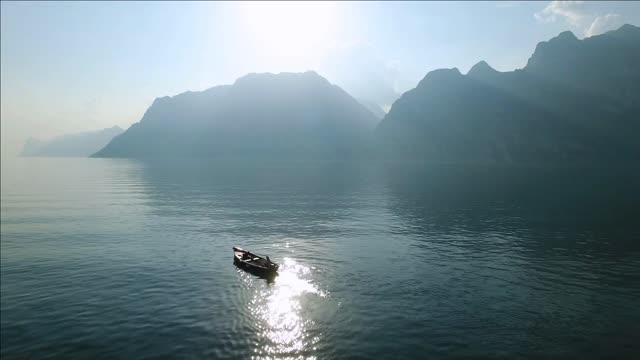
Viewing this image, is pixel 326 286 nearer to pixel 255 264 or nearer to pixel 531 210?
pixel 255 264

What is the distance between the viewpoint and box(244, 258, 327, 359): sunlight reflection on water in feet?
90.2

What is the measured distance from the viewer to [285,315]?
33125mm

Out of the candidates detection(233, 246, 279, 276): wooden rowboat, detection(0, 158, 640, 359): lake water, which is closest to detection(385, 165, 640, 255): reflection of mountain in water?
detection(0, 158, 640, 359): lake water

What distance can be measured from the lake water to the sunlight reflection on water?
0.16 meters

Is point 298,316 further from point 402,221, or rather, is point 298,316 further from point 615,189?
point 615,189

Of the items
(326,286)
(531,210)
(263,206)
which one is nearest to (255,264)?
(326,286)

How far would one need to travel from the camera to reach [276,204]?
99.9m

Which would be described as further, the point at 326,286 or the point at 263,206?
the point at 263,206

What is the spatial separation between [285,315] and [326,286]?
802 cm

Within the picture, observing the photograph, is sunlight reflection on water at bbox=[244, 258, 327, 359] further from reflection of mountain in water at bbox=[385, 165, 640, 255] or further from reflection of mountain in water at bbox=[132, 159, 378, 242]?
reflection of mountain in water at bbox=[385, 165, 640, 255]

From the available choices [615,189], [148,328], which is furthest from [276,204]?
[615,189]

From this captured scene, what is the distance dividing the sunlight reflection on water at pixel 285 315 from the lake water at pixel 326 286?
6.3 inches

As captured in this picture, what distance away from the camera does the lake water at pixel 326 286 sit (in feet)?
93.3

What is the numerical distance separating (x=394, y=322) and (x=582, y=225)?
56327 millimetres
